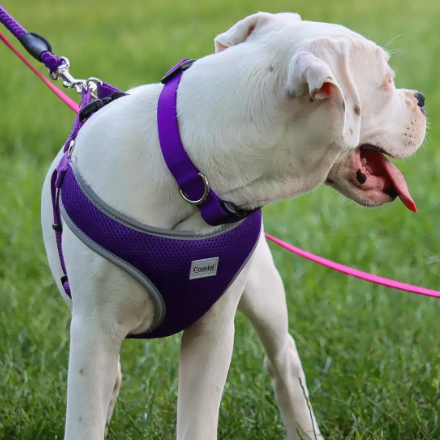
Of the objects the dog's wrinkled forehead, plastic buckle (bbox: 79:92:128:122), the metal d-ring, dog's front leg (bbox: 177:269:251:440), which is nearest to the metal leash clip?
plastic buckle (bbox: 79:92:128:122)

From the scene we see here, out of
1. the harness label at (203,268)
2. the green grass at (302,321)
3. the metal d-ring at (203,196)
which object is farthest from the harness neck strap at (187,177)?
the green grass at (302,321)

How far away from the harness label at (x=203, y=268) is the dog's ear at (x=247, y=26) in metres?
0.66

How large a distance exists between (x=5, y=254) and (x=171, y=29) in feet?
18.5

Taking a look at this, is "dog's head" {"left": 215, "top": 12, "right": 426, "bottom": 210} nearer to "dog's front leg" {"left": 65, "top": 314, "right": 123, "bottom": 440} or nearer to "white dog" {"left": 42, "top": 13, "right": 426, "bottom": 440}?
"white dog" {"left": 42, "top": 13, "right": 426, "bottom": 440}

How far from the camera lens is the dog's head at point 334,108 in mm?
2291

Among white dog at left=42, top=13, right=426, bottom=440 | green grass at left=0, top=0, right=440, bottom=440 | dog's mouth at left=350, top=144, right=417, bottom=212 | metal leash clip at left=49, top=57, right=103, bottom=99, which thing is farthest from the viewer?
green grass at left=0, top=0, right=440, bottom=440

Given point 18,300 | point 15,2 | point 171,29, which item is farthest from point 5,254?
point 15,2

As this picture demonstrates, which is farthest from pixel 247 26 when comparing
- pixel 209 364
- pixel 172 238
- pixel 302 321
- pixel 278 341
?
pixel 302 321

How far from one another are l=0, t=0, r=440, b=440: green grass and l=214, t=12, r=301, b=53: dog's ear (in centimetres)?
100

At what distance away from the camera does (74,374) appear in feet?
8.26

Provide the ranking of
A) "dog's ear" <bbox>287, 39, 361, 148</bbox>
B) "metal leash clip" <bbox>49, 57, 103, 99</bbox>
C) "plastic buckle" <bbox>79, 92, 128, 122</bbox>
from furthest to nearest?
1. "metal leash clip" <bbox>49, 57, 103, 99</bbox>
2. "plastic buckle" <bbox>79, 92, 128, 122</bbox>
3. "dog's ear" <bbox>287, 39, 361, 148</bbox>

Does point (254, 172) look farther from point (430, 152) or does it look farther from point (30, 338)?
point (430, 152)

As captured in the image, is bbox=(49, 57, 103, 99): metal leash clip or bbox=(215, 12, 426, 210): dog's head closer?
bbox=(215, 12, 426, 210): dog's head

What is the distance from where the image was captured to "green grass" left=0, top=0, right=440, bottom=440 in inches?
130
